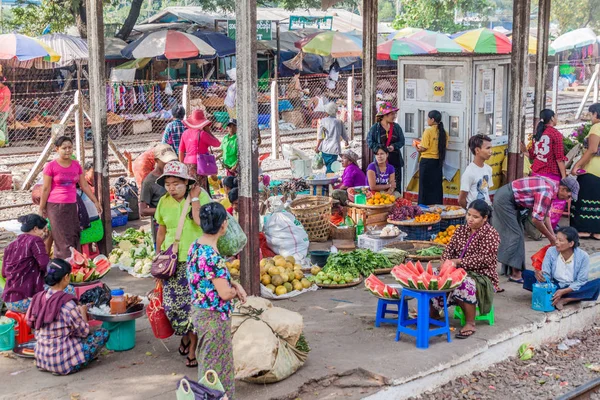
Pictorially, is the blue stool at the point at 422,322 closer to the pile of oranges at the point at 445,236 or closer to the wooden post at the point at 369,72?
the pile of oranges at the point at 445,236

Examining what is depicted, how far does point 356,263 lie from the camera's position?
9.82 metres

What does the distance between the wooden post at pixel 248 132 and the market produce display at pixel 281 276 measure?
0.49m

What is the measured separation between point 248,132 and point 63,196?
2.36 meters

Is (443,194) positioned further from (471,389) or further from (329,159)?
(471,389)

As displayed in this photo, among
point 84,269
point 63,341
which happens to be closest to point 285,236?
point 84,269

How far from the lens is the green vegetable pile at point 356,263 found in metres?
9.63

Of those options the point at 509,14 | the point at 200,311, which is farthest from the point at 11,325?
the point at 509,14

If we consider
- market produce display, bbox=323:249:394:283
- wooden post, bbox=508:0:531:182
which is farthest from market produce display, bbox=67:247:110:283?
wooden post, bbox=508:0:531:182

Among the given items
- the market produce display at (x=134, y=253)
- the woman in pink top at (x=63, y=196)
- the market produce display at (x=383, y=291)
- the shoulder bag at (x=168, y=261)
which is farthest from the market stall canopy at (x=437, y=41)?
the shoulder bag at (x=168, y=261)

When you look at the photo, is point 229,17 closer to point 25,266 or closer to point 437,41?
point 437,41

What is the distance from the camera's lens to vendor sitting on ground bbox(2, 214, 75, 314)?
738 centimetres

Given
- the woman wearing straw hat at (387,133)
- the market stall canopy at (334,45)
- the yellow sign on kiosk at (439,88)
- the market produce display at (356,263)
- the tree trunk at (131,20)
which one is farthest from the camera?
the tree trunk at (131,20)

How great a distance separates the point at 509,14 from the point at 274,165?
5803cm

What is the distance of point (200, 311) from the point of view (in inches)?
230
